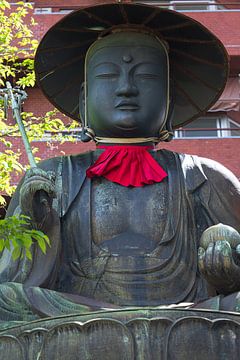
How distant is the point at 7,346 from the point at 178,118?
2652mm

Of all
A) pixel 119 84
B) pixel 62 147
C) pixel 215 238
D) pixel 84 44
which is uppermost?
pixel 62 147

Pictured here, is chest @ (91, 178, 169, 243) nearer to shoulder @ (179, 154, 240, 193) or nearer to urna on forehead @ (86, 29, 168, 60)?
shoulder @ (179, 154, 240, 193)

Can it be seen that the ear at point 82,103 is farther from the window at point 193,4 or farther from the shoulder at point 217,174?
the window at point 193,4

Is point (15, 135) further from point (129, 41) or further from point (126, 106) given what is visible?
point (126, 106)

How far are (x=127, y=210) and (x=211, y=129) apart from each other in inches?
518

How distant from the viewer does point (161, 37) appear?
712 centimetres

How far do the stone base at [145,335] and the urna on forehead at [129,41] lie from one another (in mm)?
2441

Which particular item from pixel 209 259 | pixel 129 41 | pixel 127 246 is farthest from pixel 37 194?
pixel 129 41

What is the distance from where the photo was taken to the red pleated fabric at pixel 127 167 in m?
6.70

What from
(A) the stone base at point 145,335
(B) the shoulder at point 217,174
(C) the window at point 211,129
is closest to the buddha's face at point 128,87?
(B) the shoulder at point 217,174

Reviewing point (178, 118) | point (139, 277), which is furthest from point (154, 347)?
point (178, 118)

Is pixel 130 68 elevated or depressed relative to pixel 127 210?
elevated

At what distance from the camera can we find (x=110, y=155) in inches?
267

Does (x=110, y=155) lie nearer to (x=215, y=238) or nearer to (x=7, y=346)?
(x=215, y=238)
